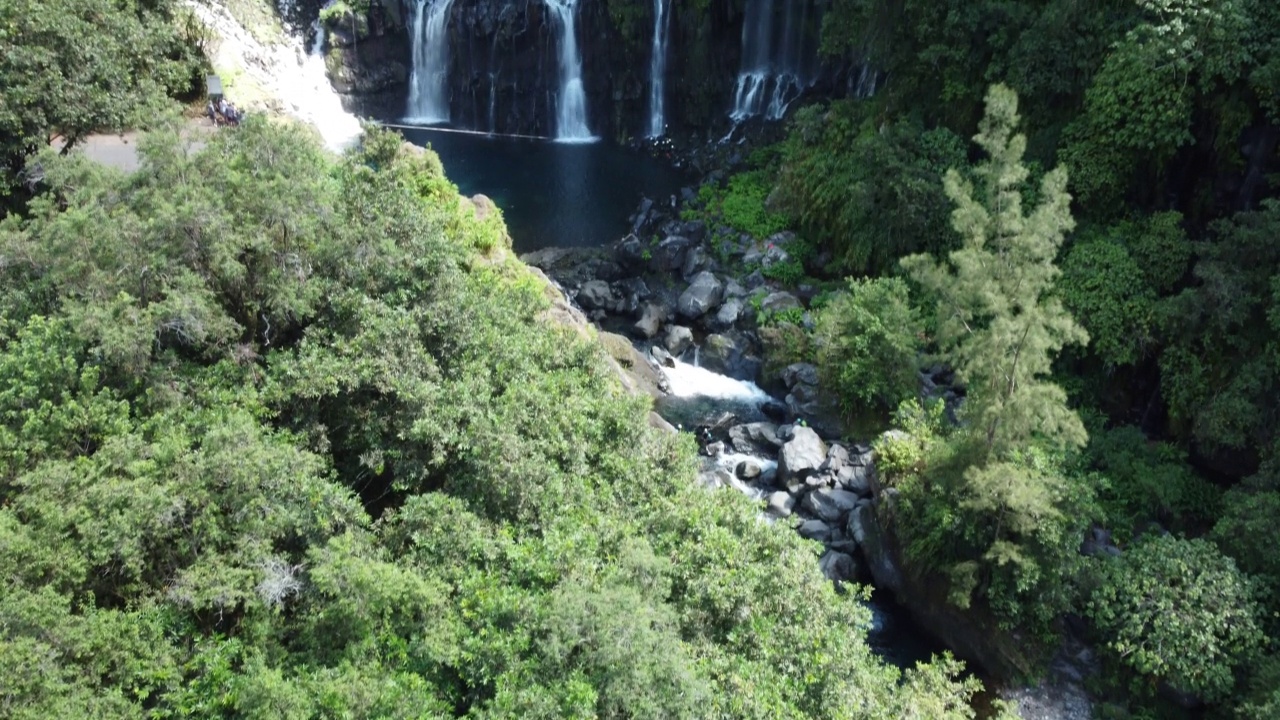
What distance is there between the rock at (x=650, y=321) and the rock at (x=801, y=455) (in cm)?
733

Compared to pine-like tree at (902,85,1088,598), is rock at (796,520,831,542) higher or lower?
lower

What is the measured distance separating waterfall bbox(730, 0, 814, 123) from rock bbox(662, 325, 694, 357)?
18.4 metres

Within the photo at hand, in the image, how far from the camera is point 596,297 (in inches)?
1136

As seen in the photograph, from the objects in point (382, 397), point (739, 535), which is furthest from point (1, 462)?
point (739, 535)

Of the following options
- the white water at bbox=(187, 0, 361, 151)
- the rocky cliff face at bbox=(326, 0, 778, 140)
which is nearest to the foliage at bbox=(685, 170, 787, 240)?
the rocky cliff face at bbox=(326, 0, 778, 140)

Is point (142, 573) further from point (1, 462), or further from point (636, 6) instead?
point (636, 6)

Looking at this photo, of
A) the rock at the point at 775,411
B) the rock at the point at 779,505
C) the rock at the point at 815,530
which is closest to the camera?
the rock at the point at 815,530

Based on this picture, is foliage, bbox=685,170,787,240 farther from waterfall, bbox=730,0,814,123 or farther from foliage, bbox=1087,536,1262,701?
foliage, bbox=1087,536,1262,701

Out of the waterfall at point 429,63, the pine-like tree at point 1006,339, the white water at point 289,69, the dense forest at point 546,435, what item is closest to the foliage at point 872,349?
the dense forest at point 546,435

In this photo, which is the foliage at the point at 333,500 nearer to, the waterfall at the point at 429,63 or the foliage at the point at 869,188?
the foliage at the point at 869,188

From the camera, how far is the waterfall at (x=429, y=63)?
4409 centimetres

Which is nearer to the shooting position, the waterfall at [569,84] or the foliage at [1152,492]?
the foliage at [1152,492]

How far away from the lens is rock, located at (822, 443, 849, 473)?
21125mm

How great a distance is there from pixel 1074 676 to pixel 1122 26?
17864 mm
